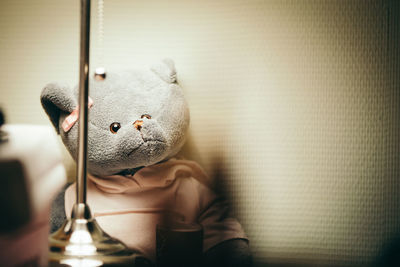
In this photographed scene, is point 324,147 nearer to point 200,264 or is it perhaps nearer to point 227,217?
point 227,217

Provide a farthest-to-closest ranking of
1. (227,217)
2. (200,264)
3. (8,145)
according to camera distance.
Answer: (227,217) < (200,264) < (8,145)

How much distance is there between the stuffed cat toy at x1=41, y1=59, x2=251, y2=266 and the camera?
2.04ft

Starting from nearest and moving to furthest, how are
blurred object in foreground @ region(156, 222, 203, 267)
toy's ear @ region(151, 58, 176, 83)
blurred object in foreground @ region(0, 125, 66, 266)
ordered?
blurred object in foreground @ region(0, 125, 66, 266) → blurred object in foreground @ region(156, 222, 203, 267) → toy's ear @ region(151, 58, 176, 83)

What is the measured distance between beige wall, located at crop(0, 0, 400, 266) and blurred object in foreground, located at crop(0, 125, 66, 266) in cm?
35

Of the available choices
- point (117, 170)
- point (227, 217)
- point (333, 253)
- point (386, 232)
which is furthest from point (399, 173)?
point (117, 170)

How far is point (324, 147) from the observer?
2.47 ft

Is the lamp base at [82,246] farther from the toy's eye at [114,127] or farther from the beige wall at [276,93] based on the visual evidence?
the beige wall at [276,93]

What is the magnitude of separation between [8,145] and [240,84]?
522 millimetres

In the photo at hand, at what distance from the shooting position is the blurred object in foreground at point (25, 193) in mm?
417

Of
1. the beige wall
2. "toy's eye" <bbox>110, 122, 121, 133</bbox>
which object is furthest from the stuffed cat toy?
the beige wall

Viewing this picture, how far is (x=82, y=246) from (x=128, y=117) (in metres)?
0.27

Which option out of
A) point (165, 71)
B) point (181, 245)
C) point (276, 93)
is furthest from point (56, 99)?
point (276, 93)

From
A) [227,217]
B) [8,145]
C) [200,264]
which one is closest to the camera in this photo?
[8,145]

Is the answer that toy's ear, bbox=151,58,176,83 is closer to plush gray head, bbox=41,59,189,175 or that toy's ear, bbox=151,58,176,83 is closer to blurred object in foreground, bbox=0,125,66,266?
plush gray head, bbox=41,59,189,175
